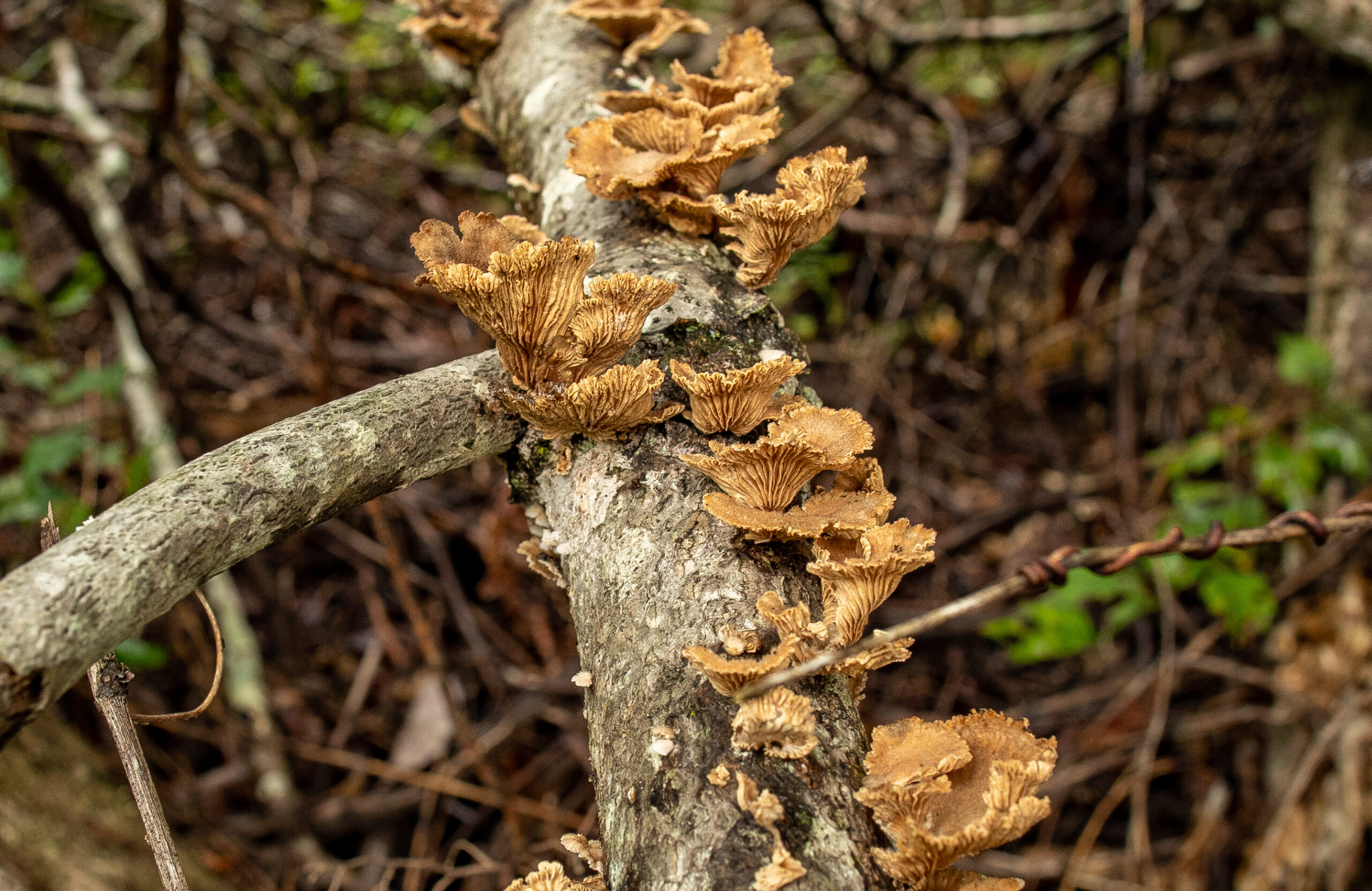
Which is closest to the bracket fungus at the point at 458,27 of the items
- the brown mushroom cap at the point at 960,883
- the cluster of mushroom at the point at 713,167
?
the cluster of mushroom at the point at 713,167

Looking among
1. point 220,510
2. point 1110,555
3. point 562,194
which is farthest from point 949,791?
point 562,194

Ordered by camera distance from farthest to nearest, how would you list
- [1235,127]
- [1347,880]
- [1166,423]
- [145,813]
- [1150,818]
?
[1235,127] → [1166,423] → [1150,818] → [1347,880] → [145,813]

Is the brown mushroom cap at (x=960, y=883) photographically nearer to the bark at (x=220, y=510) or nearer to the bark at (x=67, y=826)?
the bark at (x=220, y=510)

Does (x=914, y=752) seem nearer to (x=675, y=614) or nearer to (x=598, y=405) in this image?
(x=675, y=614)

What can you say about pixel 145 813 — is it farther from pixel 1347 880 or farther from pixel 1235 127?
pixel 1235 127

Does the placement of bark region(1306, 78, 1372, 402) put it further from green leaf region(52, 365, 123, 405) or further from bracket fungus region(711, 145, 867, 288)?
green leaf region(52, 365, 123, 405)

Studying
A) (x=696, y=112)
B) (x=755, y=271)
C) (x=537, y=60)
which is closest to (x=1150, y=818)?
(x=755, y=271)
